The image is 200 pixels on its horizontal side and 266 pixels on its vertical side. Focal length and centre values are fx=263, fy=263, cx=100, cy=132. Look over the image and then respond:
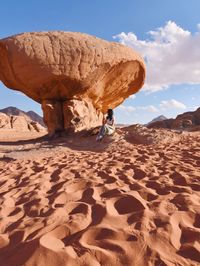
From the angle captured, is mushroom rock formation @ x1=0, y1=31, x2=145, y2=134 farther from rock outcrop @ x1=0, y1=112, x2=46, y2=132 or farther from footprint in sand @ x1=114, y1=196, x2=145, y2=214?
rock outcrop @ x1=0, y1=112, x2=46, y2=132

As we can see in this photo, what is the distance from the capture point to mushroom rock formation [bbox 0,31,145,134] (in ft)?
34.4

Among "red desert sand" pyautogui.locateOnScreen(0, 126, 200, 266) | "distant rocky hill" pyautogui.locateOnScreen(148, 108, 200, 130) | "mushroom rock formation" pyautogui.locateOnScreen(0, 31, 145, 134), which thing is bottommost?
"red desert sand" pyautogui.locateOnScreen(0, 126, 200, 266)

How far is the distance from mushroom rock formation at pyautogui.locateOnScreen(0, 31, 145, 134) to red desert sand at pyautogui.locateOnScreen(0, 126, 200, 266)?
719cm

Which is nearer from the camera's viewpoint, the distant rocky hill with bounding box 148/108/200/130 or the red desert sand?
the red desert sand

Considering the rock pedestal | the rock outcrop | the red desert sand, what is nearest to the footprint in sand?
the red desert sand

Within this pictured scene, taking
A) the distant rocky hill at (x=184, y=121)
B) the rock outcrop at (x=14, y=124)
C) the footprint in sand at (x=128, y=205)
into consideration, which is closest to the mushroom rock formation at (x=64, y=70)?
the footprint in sand at (x=128, y=205)

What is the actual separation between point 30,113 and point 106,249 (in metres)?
59.4

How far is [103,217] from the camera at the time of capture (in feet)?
7.31

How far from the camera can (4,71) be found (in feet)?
38.3

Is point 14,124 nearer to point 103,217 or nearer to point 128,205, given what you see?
point 128,205

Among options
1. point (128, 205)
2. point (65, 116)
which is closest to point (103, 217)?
point (128, 205)

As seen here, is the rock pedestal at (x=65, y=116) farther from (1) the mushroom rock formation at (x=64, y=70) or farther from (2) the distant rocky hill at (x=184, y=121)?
(2) the distant rocky hill at (x=184, y=121)

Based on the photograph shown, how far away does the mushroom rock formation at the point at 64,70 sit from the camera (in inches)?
413

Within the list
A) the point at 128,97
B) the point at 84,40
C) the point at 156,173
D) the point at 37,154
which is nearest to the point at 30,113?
the point at 128,97
